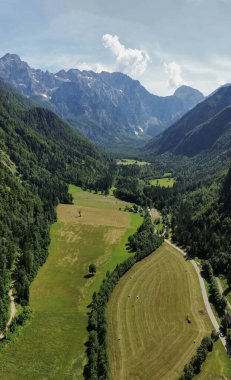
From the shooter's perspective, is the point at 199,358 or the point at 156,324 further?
Answer: the point at 156,324

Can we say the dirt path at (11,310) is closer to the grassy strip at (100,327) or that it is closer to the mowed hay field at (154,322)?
the grassy strip at (100,327)

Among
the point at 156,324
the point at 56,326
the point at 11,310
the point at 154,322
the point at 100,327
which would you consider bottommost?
the point at 11,310

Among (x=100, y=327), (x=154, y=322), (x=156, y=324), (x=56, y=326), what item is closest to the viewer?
(x=100, y=327)

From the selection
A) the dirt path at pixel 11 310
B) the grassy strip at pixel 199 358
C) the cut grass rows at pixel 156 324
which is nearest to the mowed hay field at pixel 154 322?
the cut grass rows at pixel 156 324

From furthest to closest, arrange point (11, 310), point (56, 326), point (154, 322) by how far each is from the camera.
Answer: point (11, 310) < point (154, 322) < point (56, 326)

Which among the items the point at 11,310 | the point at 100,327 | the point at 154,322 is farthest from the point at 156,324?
the point at 11,310

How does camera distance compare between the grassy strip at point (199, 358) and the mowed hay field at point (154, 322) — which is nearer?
the grassy strip at point (199, 358)

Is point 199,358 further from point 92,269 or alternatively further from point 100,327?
point 92,269

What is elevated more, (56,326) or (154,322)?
(154,322)

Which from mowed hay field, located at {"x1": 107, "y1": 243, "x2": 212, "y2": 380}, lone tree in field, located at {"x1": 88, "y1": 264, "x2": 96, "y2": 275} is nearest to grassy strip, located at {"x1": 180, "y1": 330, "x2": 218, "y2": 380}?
mowed hay field, located at {"x1": 107, "y1": 243, "x2": 212, "y2": 380}

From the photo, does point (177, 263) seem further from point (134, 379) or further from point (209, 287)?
point (134, 379)
